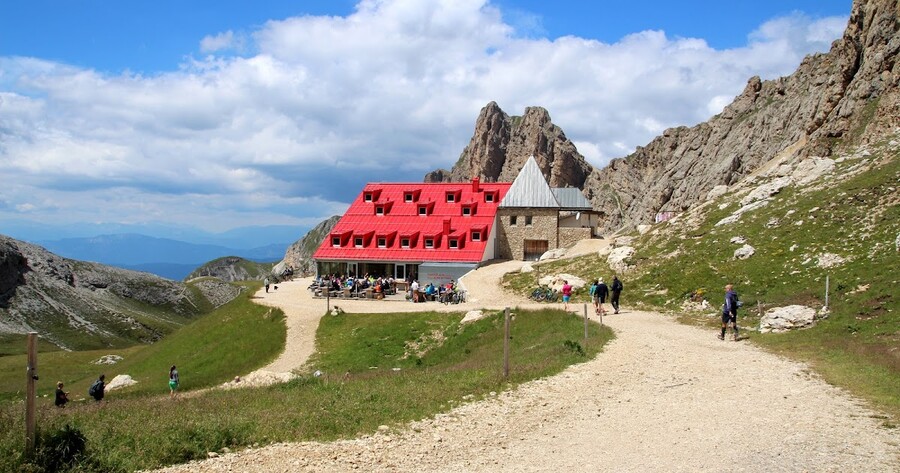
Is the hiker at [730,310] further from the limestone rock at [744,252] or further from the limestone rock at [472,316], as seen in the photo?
the limestone rock at [472,316]

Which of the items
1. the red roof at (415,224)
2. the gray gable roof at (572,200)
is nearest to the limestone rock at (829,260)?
the red roof at (415,224)

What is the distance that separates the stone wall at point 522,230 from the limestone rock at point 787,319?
40683 mm

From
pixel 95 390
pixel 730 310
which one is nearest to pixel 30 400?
pixel 95 390

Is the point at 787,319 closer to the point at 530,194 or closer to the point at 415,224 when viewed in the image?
the point at 530,194

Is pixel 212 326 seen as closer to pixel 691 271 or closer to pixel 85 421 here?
pixel 691 271

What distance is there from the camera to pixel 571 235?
71.4 m

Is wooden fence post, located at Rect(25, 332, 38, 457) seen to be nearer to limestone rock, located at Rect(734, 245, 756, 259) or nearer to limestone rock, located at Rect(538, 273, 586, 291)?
limestone rock, located at Rect(538, 273, 586, 291)

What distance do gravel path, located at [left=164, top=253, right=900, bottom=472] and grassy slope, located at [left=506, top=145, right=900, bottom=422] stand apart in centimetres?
230

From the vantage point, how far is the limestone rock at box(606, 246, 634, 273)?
47609mm

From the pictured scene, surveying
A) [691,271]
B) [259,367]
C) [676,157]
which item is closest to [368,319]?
[259,367]

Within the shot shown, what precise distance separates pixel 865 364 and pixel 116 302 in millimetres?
162721

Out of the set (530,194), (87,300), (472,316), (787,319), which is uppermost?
(530,194)

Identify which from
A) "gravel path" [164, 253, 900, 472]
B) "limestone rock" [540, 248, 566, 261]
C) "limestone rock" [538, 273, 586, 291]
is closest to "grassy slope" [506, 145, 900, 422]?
"limestone rock" [538, 273, 586, 291]

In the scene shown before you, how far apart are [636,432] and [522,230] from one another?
56803 mm
